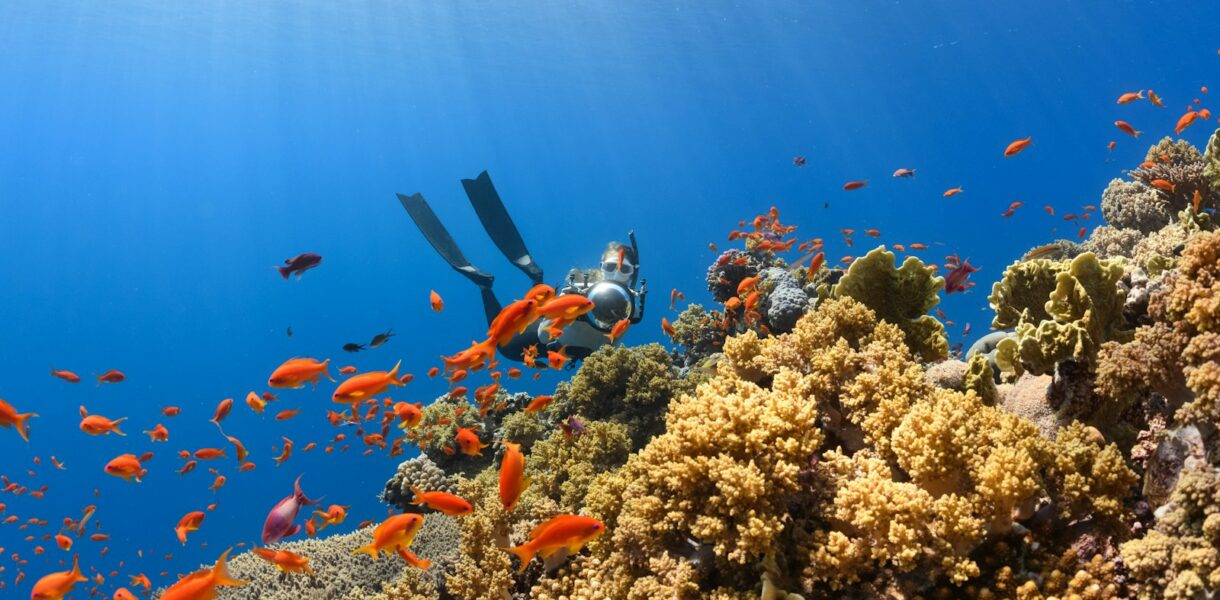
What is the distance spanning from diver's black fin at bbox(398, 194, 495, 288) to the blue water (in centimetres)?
2819

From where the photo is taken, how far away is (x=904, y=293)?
525 centimetres

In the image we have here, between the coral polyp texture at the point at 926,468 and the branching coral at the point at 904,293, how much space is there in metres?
0.02

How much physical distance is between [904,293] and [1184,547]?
2.99 m

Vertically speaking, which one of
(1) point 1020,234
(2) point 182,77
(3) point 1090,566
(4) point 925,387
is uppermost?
(1) point 1020,234

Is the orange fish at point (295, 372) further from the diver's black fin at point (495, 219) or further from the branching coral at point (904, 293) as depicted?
the diver's black fin at point (495, 219)

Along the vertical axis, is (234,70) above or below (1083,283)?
above

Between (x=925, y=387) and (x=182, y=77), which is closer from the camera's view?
(x=925, y=387)

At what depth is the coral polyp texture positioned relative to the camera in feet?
9.09

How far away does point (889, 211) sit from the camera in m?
156

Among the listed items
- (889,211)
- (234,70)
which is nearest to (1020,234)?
(889,211)

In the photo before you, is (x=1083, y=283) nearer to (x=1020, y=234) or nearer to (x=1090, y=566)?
(x=1090, y=566)

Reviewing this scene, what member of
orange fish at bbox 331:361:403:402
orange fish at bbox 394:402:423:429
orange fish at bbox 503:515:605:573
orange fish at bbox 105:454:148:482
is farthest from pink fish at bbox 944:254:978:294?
orange fish at bbox 105:454:148:482

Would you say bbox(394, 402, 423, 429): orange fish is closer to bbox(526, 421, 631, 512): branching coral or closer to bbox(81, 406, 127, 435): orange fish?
bbox(526, 421, 631, 512): branching coral

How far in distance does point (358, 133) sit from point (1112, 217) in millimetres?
100447
